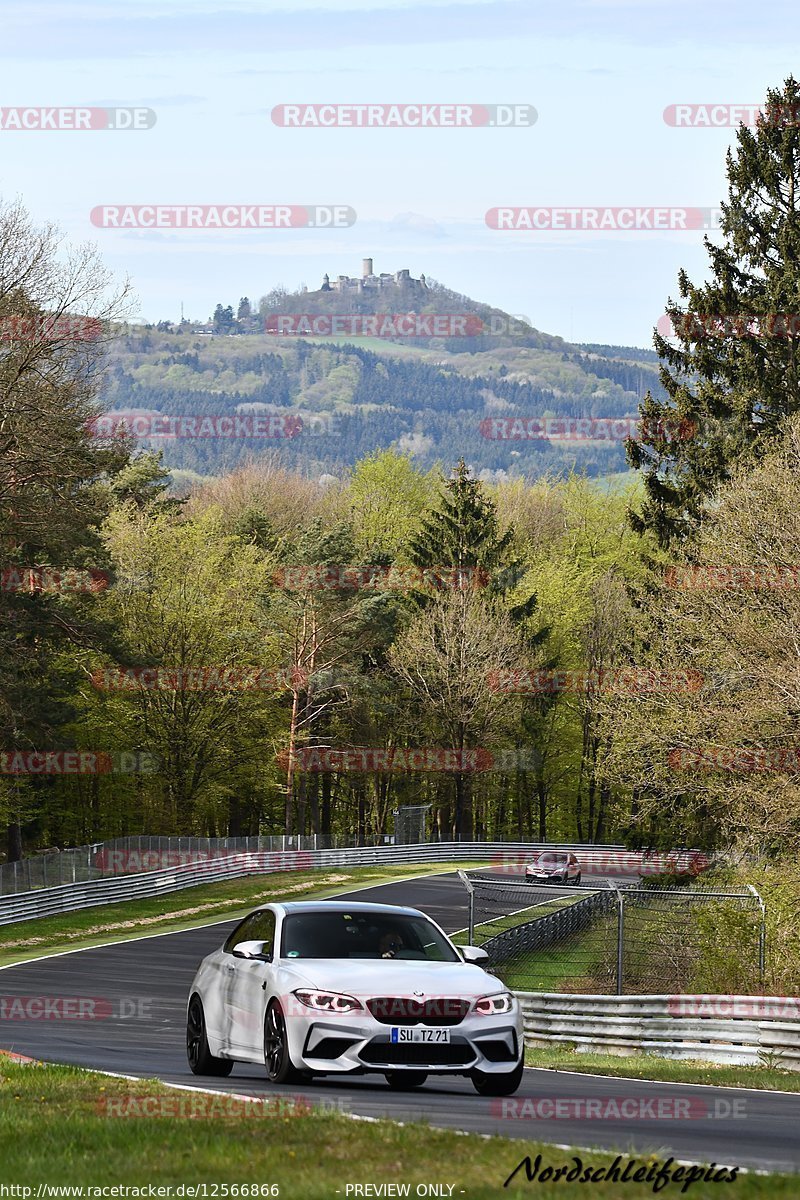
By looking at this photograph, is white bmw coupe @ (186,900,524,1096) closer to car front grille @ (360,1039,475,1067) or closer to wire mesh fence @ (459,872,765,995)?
car front grille @ (360,1039,475,1067)

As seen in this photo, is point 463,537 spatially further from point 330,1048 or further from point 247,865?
point 330,1048

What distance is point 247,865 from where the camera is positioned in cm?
6181

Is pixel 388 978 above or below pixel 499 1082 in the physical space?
above

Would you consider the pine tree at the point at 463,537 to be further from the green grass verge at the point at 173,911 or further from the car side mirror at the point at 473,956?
the car side mirror at the point at 473,956

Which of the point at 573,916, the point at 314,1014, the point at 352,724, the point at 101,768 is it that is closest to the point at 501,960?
the point at 573,916

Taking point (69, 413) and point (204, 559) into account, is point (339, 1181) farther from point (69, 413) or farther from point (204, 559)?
point (204, 559)

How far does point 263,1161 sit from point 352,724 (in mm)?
73070

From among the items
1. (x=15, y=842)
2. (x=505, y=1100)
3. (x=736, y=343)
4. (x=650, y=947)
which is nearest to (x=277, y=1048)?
(x=505, y=1100)

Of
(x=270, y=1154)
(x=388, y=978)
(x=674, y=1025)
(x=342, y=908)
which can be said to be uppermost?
(x=342, y=908)

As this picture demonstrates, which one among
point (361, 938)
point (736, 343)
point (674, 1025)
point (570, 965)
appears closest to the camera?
point (361, 938)

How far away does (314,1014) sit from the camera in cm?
1228

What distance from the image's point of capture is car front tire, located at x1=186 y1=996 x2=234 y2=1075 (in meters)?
14.0

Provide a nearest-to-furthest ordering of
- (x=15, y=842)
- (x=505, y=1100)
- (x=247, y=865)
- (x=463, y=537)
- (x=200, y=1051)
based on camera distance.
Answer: (x=505, y=1100) → (x=200, y=1051) → (x=247, y=865) → (x=15, y=842) → (x=463, y=537)

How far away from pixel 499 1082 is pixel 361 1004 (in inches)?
52.0
